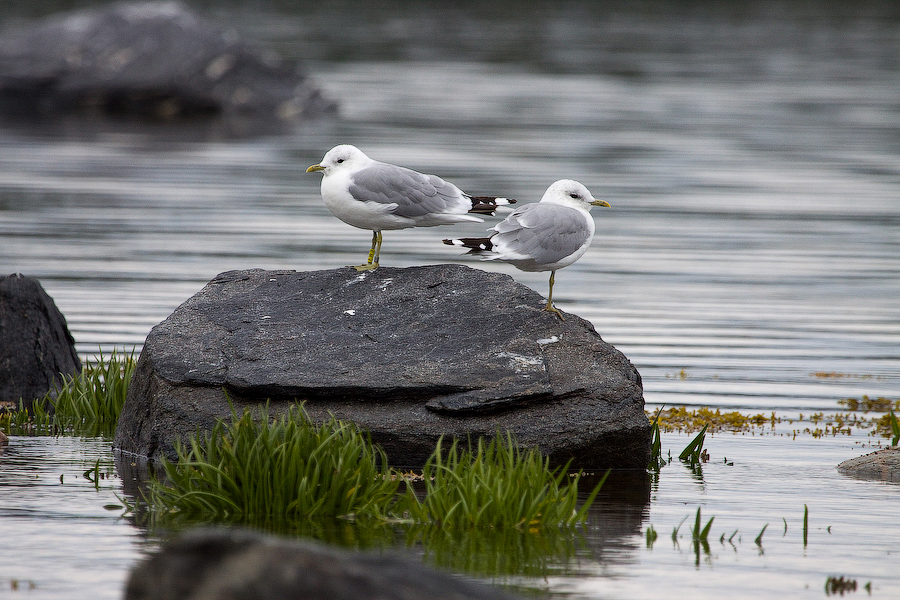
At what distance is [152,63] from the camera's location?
37.7 metres

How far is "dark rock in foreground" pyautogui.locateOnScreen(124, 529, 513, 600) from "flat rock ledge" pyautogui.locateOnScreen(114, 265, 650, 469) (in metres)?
4.42

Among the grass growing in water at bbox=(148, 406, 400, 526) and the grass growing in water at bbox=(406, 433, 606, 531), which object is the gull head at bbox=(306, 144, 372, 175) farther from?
the grass growing in water at bbox=(406, 433, 606, 531)

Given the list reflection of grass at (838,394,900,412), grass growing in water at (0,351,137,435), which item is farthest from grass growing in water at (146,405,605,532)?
reflection of grass at (838,394,900,412)

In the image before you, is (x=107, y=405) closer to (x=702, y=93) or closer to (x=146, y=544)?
(x=146, y=544)

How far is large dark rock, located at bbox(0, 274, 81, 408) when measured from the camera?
1177cm

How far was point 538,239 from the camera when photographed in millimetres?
9492

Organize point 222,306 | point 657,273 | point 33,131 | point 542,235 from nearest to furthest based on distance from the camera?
1. point 542,235
2. point 222,306
3. point 657,273
4. point 33,131

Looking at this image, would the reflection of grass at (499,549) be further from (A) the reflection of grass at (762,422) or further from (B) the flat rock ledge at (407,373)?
(A) the reflection of grass at (762,422)

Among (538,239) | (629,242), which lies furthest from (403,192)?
(629,242)

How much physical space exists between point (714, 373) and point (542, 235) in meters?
5.38

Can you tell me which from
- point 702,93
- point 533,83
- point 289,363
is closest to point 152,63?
point 533,83

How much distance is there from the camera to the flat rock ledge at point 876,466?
31.3ft

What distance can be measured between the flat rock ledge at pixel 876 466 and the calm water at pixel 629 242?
0.74 ft

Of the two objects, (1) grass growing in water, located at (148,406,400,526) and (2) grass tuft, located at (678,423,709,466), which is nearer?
(1) grass growing in water, located at (148,406,400,526)
